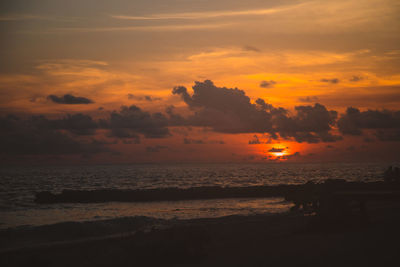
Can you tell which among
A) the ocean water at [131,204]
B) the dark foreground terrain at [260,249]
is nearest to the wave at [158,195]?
the ocean water at [131,204]

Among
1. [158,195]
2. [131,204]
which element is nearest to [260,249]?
[131,204]

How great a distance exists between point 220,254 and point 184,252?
3.55 ft

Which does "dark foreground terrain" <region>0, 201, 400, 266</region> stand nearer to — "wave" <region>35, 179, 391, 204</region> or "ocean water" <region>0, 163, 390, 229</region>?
"ocean water" <region>0, 163, 390, 229</region>

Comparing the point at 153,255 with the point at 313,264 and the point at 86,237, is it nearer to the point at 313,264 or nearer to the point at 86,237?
the point at 313,264

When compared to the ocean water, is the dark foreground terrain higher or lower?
higher

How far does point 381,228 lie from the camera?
13156 millimetres

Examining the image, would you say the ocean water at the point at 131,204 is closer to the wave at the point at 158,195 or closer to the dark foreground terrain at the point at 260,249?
the wave at the point at 158,195

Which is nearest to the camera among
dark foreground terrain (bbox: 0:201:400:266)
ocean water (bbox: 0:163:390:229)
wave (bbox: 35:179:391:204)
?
dark foreground terrain (bbox: 0:201:400:266)

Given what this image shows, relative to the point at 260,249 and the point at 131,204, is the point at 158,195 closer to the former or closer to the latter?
the point at 131,204

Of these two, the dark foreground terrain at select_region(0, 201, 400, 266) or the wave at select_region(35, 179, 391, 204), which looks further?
the wave at select_region(35, 179, 391, 204)

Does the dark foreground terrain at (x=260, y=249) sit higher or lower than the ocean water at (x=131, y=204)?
Answer: higher

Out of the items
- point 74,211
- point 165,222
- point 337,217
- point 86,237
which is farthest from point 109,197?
point 337,217

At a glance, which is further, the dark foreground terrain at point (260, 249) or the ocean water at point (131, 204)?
the ocean water at point (131, 204)

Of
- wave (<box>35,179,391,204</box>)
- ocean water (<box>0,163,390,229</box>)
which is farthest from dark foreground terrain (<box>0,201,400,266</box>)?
wave (<box>35,179,391,204</box>)
